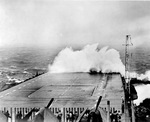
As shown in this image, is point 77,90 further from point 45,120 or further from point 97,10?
point 45,120

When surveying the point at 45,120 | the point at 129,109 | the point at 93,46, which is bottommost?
the point at 129,109

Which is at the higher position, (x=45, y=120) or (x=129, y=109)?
(x=45, y=120)

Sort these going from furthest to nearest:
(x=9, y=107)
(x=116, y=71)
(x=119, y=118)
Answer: (x=116, y=71)
(x=9, y=107)
(x=119, y=118)

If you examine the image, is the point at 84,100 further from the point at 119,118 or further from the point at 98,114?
the point at 98,114

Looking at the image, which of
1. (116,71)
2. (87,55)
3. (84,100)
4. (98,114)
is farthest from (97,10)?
Answer: (87,55)

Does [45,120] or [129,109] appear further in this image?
[129,109]

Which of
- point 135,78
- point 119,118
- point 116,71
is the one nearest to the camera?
A: point 119,118
